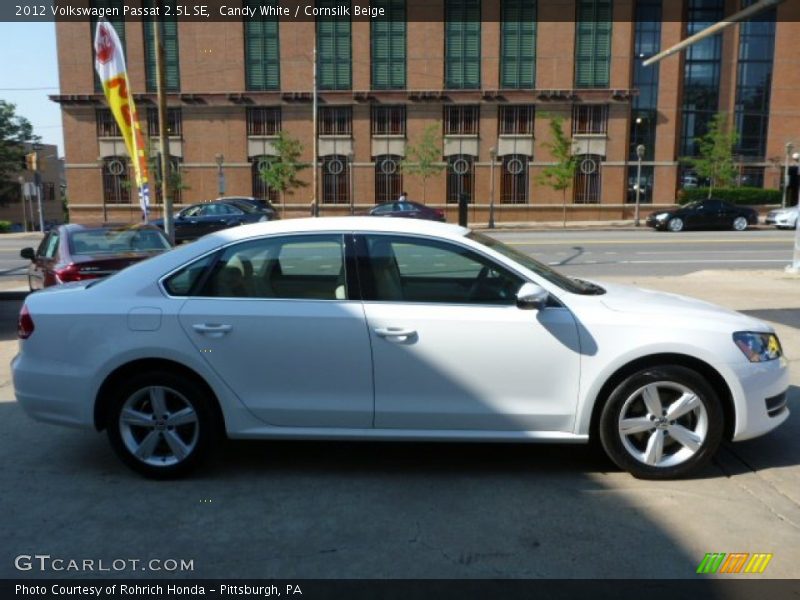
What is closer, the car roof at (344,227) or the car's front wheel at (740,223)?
the car roof at (344,227)

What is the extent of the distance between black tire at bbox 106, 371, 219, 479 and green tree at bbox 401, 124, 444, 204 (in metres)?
34.7

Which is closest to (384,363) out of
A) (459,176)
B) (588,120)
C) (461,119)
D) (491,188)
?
(491,188)

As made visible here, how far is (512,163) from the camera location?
40.8 meters

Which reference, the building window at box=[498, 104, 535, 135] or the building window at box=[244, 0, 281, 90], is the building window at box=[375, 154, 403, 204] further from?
the building window at box=[244, 0, 281, 90]

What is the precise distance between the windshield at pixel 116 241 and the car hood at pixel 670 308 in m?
7.11

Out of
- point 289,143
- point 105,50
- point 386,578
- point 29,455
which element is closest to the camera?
point 386,578

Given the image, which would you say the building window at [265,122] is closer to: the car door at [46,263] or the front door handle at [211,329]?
the car door at [46,263]

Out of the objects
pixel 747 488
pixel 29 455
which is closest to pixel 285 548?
pixel 29 455

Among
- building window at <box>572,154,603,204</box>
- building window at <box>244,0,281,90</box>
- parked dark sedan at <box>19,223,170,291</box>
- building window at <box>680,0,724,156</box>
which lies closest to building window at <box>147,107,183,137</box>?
building window at <box>244,0,281,90</box>

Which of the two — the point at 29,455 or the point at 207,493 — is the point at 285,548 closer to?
the point at 207,493

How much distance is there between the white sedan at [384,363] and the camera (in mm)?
4246

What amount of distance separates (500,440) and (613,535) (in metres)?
0.88

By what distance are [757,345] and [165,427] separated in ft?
11.9

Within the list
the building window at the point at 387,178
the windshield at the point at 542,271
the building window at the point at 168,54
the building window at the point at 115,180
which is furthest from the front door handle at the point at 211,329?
the building window at the point at 115,180
